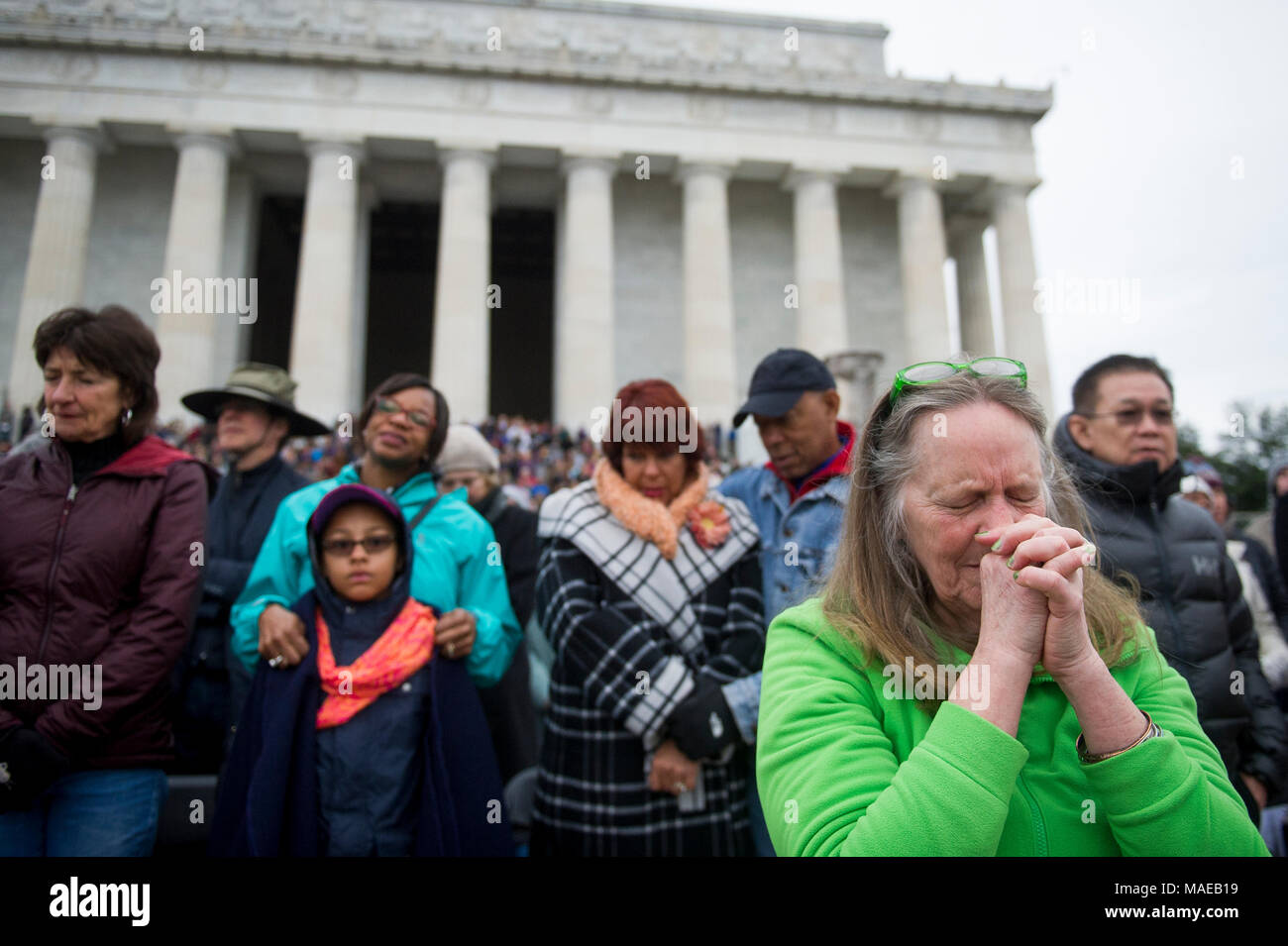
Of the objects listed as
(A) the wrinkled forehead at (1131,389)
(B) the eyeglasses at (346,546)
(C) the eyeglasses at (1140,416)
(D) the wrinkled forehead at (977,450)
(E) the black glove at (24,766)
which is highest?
(A) the wrinkled forehead at (1131,389)

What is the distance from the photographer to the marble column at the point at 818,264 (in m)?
28.2

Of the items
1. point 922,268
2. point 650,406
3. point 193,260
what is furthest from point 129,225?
point 650,406

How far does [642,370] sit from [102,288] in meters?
20.3

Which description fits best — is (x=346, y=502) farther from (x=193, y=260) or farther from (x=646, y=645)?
(x=193, y=260)

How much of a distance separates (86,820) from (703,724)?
8.60 feet

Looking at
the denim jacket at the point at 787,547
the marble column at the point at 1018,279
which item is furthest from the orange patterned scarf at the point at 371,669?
the marble column at the point at 1018,279

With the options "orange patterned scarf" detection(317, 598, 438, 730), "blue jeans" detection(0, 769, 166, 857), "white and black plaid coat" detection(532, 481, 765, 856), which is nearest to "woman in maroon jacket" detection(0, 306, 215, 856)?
"blue jeans" detection(0, 769, 166, 857)

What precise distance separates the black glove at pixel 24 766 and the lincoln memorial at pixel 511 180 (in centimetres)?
2293

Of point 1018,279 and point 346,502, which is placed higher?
point 1018,279

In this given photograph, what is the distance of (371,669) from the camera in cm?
336

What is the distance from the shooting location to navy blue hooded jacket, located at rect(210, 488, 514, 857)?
321 cm

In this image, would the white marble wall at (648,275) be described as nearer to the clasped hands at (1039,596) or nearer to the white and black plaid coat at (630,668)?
the white and black plaid coat at (630,668)

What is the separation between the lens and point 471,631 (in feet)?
Answer: 11.8
